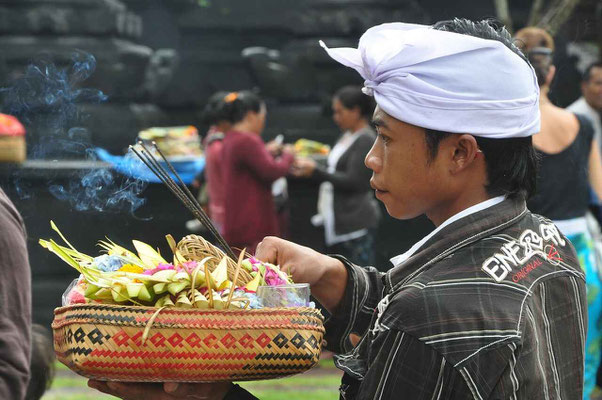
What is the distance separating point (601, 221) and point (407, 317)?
3951 mm

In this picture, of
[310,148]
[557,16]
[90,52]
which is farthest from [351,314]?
[557,16]

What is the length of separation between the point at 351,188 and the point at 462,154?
5662 millimetres

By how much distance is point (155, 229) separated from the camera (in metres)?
8.80

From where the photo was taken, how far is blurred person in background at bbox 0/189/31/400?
2.59m

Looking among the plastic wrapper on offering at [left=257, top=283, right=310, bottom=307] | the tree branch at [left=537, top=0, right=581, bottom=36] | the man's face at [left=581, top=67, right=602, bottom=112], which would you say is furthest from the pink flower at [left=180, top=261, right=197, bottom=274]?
the tree branch at [left=537, top=0, right=581, bottom=36]

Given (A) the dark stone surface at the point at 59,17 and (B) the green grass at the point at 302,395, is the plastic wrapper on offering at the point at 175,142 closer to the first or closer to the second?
(A) the dark stone surface at the point at 59,17

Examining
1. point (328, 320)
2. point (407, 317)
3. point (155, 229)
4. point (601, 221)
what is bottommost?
point (155, 229)

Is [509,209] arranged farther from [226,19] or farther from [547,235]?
[226,19]

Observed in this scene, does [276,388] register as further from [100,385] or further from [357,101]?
[100,385]

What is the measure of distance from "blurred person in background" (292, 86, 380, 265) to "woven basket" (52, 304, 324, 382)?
223 inches

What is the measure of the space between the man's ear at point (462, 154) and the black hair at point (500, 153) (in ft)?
0.06

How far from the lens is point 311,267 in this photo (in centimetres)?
253

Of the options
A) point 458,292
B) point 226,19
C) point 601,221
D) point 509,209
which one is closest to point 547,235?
point 509,209

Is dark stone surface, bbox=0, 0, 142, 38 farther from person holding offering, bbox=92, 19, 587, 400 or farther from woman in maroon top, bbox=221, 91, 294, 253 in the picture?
person holding offering, bbox=92, 19, 587, 400
